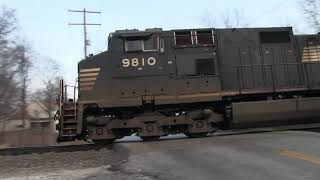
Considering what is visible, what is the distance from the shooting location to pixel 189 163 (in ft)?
31.9

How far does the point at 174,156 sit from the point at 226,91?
597 cm

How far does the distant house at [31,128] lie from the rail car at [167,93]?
88.0 ft

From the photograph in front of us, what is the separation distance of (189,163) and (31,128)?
56780mm

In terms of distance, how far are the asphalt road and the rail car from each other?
9.16 feet

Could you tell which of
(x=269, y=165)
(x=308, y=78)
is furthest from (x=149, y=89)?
(x=269, y=165)

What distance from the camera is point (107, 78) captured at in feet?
52.5

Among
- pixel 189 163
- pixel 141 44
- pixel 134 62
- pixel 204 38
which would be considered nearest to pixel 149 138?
pixel 134 62

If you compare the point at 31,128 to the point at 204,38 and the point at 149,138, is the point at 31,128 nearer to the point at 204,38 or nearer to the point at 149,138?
the point at 149,138

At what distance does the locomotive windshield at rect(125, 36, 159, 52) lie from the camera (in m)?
16.1

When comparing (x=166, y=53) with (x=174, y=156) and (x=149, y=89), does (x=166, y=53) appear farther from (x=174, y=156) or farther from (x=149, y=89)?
(x=174, y=156)

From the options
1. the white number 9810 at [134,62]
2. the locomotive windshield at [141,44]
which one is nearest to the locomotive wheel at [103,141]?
the white number 9810 at [134,62]

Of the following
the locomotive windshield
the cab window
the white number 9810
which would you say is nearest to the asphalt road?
the white number 9810

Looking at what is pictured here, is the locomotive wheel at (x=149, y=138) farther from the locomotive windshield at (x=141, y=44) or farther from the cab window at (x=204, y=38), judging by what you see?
the cab window at (x=204, y=38)

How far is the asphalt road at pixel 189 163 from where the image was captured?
8318 millimetres
